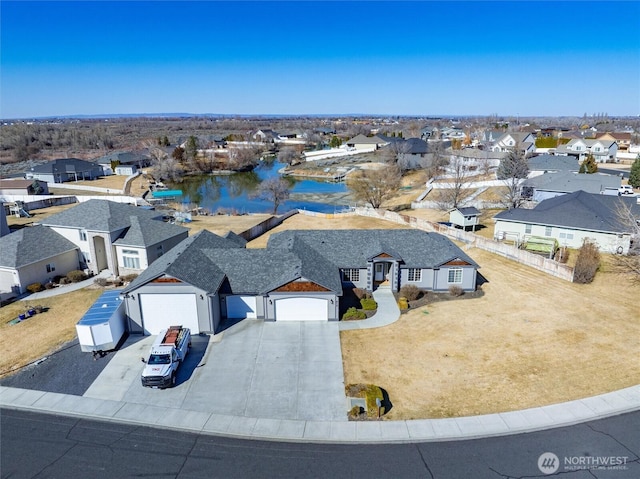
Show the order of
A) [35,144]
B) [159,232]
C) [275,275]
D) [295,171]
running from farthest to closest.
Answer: [35,144]
[295,171]
[159,232]
[275,275]

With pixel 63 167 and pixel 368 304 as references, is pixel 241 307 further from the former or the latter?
pixel 63 167

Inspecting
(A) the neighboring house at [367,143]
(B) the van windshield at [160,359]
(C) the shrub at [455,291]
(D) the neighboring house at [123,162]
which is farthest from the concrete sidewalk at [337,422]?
(A) the neighboring house at [367,143]

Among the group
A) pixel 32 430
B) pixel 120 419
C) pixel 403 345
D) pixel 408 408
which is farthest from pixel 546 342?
pixel 32 430

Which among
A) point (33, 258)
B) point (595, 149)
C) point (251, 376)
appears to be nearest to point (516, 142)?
point (595, 149)

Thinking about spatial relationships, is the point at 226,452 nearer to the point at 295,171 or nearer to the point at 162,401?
the point at 162,401

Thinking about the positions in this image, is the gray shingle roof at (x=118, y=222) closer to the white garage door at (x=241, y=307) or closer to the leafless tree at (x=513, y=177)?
the white garage door at (x=241, y=307)

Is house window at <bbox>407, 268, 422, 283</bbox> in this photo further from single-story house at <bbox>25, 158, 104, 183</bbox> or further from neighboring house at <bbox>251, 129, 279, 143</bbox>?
neighboring house at <bbox>251, 129, 279, 143</bbox>

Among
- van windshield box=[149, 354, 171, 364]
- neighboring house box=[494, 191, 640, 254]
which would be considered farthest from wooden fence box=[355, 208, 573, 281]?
van windshield box=[149, 354, 171, 364]
